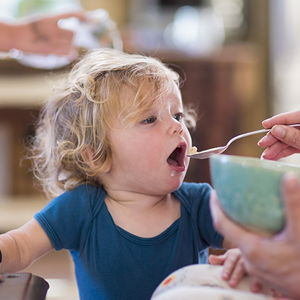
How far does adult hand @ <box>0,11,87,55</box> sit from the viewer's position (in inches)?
48.4

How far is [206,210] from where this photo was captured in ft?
2.68

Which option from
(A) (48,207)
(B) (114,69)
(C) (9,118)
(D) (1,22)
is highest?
(D) (1,22)

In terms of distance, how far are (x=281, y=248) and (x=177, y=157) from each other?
454 millimetres

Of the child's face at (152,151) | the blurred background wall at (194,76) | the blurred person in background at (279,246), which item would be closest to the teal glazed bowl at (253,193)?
the blurred person in background at (279,246)

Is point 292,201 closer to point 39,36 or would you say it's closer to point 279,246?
point 279,246

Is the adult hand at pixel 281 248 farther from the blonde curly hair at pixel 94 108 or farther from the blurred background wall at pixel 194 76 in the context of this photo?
the blurred background wall at pixel 194 76

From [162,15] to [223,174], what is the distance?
270cm

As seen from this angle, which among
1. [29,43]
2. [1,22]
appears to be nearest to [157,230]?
[29,43]

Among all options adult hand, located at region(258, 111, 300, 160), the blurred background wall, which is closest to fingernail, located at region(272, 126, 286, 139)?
adult hand, located at region(258, 111, 300, 160)

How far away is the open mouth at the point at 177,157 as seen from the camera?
813mm

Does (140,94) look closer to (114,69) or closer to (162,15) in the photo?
(114,69)

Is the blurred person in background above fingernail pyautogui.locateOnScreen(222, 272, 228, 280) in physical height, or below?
above

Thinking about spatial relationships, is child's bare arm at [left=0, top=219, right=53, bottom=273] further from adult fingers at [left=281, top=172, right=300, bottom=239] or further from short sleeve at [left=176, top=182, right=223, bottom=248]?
adult fingers at [left=281, top=172, right=300, bottom=239]

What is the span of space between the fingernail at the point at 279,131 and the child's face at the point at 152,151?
21 cm
